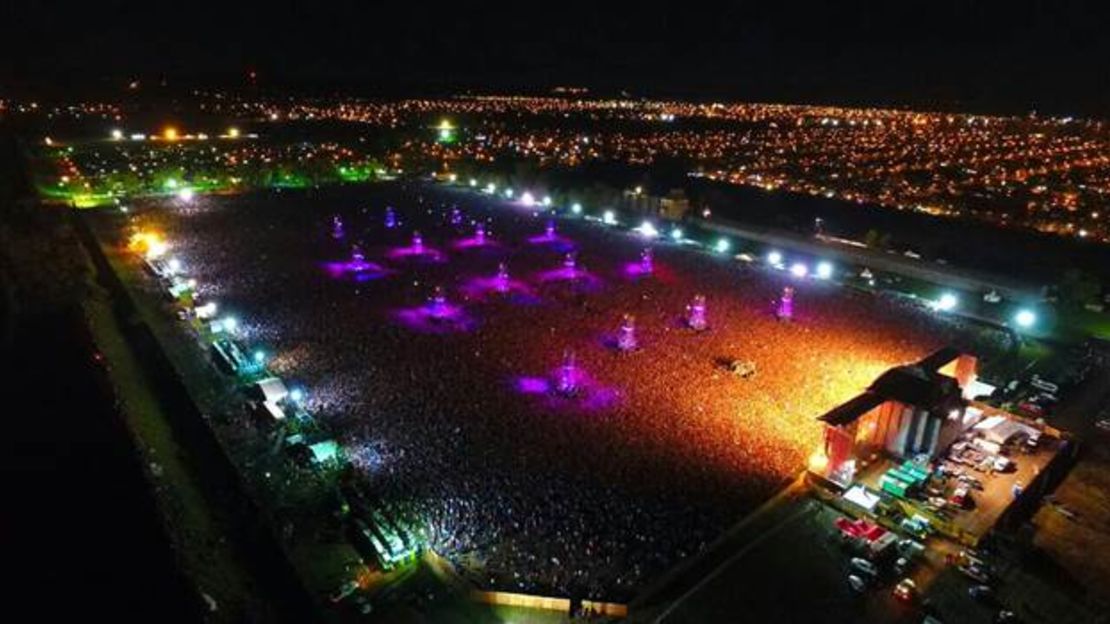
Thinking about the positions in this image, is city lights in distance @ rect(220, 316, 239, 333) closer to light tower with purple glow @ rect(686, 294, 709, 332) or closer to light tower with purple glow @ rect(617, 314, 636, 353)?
light tower with purple glow @ rect(617, 314, 636, 353)

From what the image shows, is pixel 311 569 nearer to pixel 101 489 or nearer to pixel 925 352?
pixel 101 489

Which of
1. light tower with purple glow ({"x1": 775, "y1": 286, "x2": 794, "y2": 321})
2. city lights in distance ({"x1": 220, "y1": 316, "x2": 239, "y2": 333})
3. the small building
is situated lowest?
city lights in distance ({"x1": 220, "y1": 316, "x2": 239, "y2": 333})

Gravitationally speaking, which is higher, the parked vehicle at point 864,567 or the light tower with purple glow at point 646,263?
the parked vehicle at point 864,567

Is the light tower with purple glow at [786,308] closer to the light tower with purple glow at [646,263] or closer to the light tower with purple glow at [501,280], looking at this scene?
the light tower with purple glow at [646,263]

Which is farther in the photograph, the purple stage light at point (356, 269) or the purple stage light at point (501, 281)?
the purple stage light at point (356, 269)

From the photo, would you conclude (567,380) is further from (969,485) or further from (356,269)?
(356,269)

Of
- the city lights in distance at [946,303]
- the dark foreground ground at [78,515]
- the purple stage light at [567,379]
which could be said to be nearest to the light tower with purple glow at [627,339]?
the purple stage light at [567,379]

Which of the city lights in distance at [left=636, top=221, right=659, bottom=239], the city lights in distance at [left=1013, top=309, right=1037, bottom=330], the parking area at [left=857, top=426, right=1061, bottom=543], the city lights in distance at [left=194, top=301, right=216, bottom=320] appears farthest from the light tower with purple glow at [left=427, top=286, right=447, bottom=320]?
the city lights in distance at [left=1013, top=309, right=1037, bottom=330]
